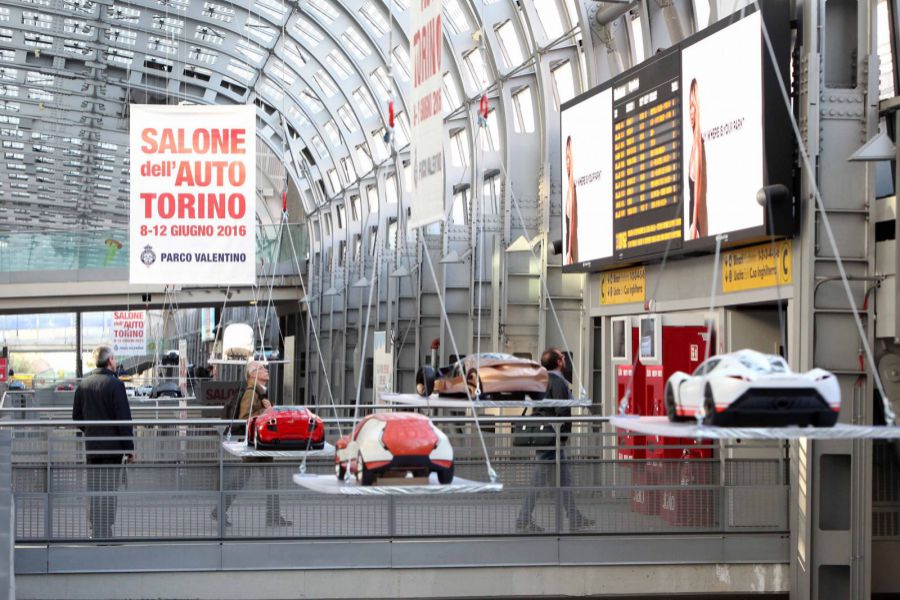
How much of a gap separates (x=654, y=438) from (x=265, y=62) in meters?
31.1

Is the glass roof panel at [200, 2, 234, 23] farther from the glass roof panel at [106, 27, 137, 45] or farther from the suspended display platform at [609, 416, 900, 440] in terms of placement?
the suspended display platform at [609, 416, 900, 440]

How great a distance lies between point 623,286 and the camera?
18.2 meters

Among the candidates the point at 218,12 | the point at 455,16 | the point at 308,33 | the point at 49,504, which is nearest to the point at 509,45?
the point at 455,16

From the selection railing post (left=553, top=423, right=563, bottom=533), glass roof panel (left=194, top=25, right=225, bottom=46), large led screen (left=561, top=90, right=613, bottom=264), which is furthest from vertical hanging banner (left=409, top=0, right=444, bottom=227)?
glass roof panel (left=194, top=25, right=225, bottom=46)

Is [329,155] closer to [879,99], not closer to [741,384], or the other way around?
[879,99]

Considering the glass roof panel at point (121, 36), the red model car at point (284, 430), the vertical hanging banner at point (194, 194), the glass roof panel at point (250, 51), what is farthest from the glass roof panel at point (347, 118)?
the red model car at point (284, 430)

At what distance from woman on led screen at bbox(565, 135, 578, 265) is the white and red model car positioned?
9836 millimetres

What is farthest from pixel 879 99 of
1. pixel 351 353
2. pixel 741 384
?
pixel 351 353

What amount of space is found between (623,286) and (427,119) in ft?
23.2

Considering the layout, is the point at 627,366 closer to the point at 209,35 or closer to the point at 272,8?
the point at 272,8

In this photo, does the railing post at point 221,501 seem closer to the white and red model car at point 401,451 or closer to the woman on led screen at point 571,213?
the white and red model car at point 401,451

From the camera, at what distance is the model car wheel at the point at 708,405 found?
7023mm

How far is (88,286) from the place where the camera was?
164ft

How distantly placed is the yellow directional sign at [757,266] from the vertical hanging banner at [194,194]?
5720mm
